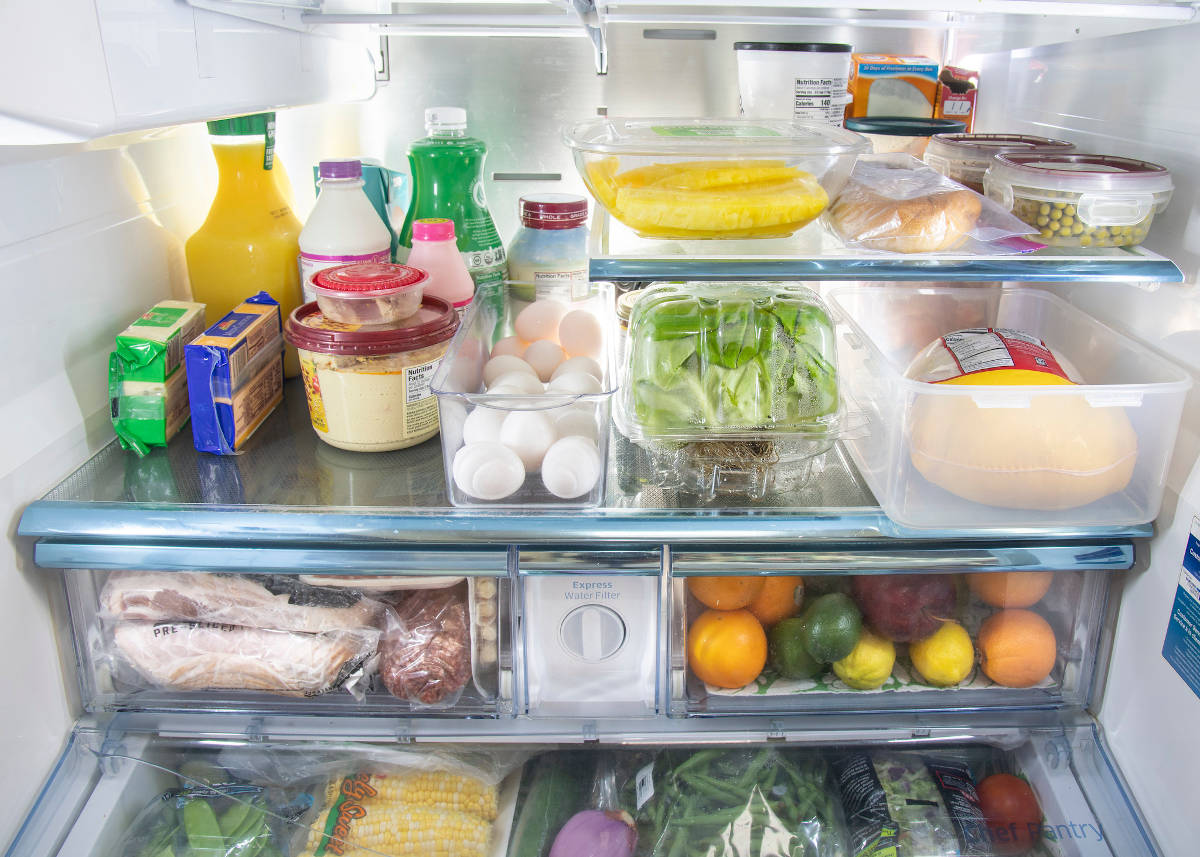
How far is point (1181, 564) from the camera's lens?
1.02 meters

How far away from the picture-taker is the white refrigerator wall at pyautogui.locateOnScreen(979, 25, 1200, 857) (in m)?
1.03

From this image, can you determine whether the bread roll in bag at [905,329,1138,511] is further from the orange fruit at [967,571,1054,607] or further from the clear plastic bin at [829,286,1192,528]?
the orange fruit at [967,571,1054,607]

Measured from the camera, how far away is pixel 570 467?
103cm

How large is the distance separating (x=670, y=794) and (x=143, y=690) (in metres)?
0.71

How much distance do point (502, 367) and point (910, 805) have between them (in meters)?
0.80

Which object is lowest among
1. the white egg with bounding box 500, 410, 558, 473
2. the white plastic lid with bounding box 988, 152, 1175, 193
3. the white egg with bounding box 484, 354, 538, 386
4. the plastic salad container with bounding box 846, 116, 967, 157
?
the white egg with bounding box 500, 410, 558, 473

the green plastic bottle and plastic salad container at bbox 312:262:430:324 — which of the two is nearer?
plastic salad container at bbox 312:262:430:324

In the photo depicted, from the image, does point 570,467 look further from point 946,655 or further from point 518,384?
point 946,655

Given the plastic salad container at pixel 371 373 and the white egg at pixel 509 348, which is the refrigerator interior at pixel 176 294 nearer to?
the plastic salad container at pixel 371 373

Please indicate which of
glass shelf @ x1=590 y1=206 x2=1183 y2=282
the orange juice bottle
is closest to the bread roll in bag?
glass shelf @ x1=590 y1=206 x2=1183 y2=282

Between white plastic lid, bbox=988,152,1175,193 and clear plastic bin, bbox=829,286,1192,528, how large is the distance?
21 cm

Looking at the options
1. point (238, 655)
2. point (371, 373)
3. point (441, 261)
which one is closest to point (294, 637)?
point (238, 655)

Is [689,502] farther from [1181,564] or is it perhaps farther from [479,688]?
[1181,564]

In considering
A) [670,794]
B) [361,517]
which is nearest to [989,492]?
[670,794]
